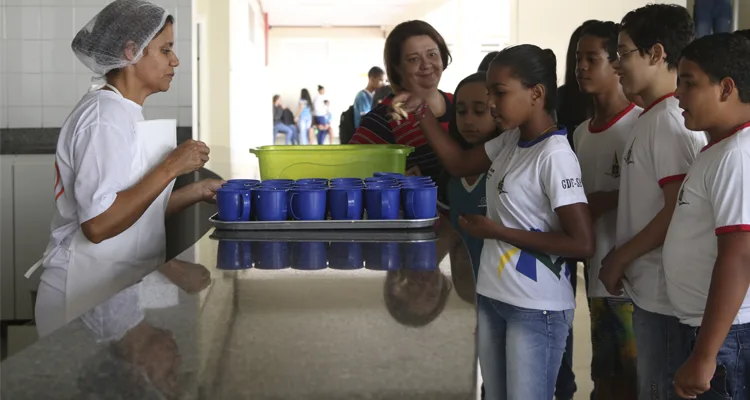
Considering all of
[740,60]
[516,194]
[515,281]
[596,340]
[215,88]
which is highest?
[215,88]

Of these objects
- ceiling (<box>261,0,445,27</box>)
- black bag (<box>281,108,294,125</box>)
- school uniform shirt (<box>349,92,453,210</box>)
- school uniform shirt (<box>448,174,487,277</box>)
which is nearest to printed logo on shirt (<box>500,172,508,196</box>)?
school uniform shirt (<box>448,174,487,277</box>)

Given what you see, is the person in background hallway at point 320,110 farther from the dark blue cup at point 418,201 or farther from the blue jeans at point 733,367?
the blue jeans at point 733,367

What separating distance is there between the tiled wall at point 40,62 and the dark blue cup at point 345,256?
2.51 metres

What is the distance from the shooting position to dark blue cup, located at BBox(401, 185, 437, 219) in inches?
68.3

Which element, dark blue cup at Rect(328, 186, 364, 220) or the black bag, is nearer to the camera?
dark blue cup at Rect(328, 186, 364, 220)

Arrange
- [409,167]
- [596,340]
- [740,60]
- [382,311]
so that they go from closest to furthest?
1. [382,311]
2. [740,60]
3. [596,340]
4. [409,167]

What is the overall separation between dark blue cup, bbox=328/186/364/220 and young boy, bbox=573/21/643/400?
572 mm

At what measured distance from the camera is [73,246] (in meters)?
1.71

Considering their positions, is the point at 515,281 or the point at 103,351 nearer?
the point at 103,351

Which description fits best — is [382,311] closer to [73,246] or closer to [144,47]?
[73,246]

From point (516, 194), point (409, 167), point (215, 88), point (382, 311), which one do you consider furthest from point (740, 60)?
point (215, 88)

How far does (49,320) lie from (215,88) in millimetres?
6717

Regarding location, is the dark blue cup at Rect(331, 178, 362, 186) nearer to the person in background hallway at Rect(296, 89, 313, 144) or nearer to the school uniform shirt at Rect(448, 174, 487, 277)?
the school uniform shirt at Rect(448, 174, 487, 277)

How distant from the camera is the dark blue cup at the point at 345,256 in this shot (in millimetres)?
1448
